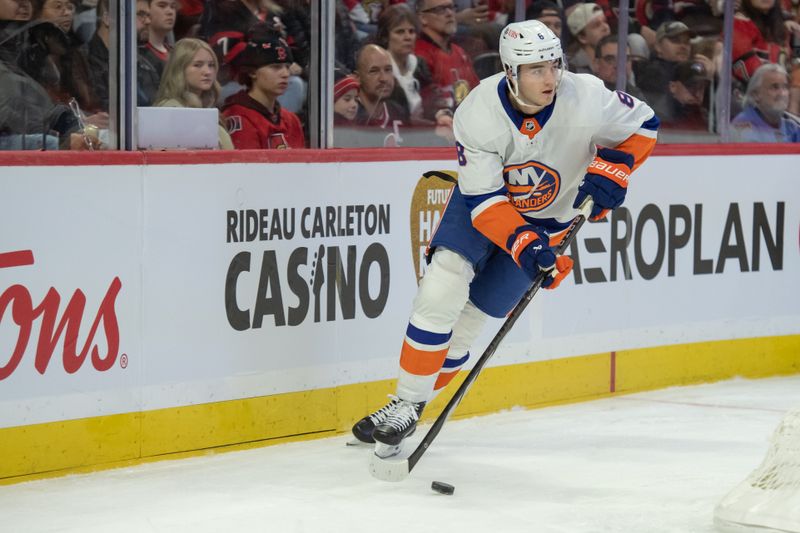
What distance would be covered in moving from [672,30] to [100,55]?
2.43 metres

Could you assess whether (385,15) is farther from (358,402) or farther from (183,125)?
(358,402)

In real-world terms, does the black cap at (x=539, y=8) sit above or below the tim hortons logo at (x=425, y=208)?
above

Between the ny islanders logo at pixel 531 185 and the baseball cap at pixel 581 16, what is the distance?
135 centimetres

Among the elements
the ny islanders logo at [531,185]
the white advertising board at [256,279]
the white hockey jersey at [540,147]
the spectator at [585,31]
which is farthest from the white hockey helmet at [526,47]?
the spectator at [585,31]

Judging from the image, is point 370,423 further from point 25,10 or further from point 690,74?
point 690,74

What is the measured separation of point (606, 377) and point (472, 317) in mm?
1193

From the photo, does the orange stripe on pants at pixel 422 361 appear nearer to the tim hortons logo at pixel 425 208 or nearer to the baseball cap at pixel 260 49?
the tim hortons logo at pixel 425 208

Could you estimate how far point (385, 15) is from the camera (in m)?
4.47

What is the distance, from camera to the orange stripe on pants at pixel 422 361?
12.0ft

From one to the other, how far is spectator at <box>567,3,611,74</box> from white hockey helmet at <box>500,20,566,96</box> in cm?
142

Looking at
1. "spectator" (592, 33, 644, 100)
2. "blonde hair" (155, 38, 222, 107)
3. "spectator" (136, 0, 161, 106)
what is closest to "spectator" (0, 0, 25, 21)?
"spectator" (136, 0, 161, 106)

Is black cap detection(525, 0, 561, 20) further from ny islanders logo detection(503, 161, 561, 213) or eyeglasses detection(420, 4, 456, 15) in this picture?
ny islanders logo detection(503, 161, 561, 213)

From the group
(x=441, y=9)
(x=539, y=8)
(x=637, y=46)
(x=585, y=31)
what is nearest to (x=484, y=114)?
(x=441, y=9)

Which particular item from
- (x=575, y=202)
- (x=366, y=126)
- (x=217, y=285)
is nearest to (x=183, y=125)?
(x=217, y=285)
